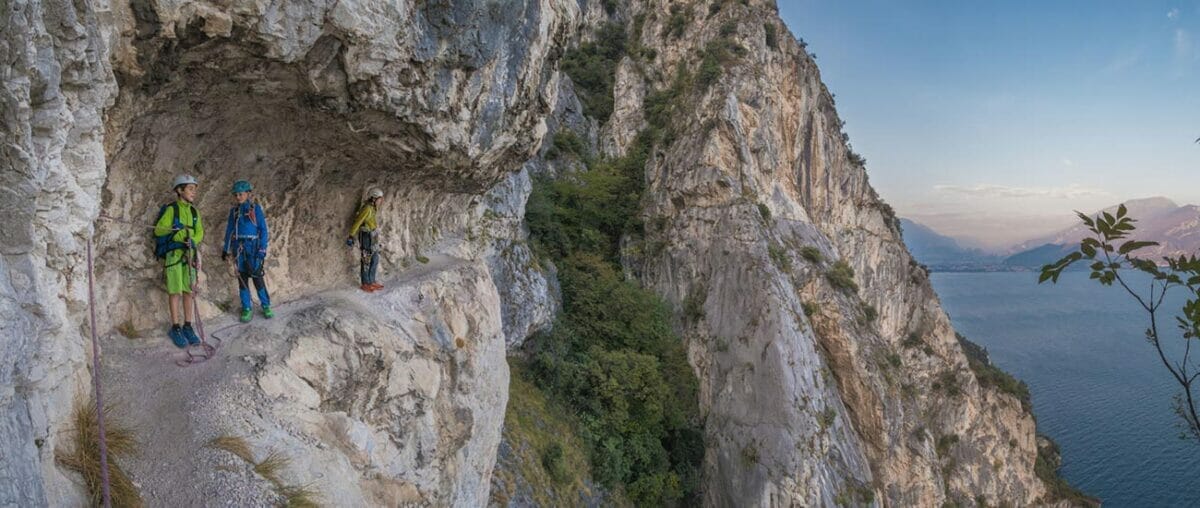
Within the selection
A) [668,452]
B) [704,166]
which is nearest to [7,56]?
[668,452]

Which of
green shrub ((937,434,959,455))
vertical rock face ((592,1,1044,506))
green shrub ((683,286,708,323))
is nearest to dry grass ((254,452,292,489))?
vertical rock face ((592,1,1044,506))

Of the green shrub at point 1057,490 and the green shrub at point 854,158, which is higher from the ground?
the green shrub at point 854,158

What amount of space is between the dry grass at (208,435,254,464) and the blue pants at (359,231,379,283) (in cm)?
339

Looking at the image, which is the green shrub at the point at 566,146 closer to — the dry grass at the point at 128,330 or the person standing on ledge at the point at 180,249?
the person standing on ledge at the point at 180,249

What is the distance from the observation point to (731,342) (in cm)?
1962

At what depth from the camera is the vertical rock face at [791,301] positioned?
1764cm

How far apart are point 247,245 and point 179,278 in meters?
0.71

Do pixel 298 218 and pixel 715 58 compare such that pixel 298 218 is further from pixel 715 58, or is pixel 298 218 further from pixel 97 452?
pixel 715 58

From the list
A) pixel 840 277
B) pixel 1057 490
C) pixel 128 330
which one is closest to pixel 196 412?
pixel 128 330

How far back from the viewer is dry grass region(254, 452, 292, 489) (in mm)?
3775

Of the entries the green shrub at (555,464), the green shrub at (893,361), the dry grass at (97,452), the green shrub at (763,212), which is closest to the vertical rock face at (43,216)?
the dry grass at (97,452)

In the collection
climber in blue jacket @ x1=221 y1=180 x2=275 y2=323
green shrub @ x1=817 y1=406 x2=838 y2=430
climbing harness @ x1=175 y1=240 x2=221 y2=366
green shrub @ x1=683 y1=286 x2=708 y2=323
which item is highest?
climber in blue jacket @ x1=221 y1=180 x2=275 y2=323

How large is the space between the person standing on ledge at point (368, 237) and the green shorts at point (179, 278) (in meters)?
2.15

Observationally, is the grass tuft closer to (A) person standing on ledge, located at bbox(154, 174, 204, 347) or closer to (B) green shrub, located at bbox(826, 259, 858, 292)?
(A) person standing on ledge, located at bbox(154, 174, 204, 347)
